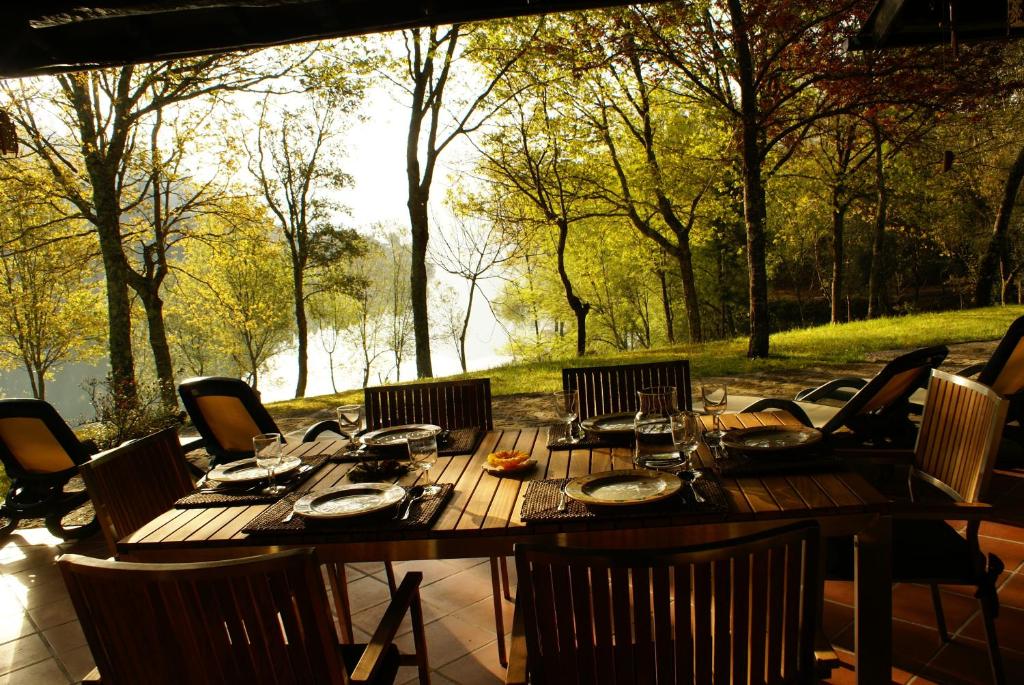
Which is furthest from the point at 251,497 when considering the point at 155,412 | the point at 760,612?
the point at 155,412

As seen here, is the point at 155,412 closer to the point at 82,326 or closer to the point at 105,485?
the point at 105,485

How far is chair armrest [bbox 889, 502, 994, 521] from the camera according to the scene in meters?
1.68

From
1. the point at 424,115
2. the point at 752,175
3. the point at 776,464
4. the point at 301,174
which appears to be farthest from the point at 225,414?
the point at 301,174

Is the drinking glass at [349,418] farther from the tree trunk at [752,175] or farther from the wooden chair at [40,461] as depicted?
the tree trunk at [752,175]

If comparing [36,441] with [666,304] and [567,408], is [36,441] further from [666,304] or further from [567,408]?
[666,304]

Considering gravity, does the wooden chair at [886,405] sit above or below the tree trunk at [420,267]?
below

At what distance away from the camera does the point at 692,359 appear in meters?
9.55

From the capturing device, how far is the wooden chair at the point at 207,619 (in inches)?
45.2

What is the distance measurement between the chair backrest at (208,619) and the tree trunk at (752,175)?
811 centimetres

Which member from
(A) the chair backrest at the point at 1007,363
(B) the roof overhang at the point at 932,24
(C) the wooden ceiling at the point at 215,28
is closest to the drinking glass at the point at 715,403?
(C) the wooden ceiling at the point at 215,28

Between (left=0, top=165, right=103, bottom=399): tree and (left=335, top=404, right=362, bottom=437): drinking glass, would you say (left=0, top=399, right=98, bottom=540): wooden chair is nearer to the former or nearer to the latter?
(left=335, top=404, right=362, bottom=437): drinking glass

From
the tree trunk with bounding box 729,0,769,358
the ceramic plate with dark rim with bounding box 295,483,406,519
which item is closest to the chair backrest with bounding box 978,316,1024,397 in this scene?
the ceramic plate with dark rim with bounding box 295,483,406,519

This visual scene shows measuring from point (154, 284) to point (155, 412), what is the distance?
465 centimetres

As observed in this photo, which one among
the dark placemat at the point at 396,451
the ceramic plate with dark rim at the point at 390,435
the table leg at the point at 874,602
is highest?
the ceramic plate with dark rim at the point at 390,435
